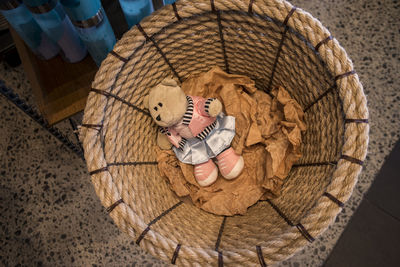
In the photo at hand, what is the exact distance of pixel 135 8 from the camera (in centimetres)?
90

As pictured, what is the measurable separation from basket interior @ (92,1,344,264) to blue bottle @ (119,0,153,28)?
0.52ft

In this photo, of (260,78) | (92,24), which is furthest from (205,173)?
(92,24)

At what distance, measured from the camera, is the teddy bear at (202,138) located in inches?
31.2

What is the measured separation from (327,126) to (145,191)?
1.59 ft

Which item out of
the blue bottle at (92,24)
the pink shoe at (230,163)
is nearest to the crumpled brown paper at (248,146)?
the pink shoe at (230,163)

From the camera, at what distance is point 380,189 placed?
1.06 m

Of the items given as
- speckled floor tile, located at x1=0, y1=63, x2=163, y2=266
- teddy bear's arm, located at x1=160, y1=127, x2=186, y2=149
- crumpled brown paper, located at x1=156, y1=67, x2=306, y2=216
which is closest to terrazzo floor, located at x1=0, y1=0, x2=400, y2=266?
speckled floor tile, located at x1=0, y1=63, x2=163, y2=266

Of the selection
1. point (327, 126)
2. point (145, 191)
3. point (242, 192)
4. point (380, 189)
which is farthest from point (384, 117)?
point (145, 191)

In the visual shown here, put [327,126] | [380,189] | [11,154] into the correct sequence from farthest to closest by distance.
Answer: [11,154], [380,189], [327,126]

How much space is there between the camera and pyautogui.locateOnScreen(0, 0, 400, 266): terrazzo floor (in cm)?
106

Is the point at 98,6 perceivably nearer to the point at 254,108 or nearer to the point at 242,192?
the point at 254,108

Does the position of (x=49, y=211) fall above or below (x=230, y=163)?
below

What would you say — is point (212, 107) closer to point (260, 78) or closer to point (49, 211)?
point (260, 78)

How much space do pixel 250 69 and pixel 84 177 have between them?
715 millimetres
